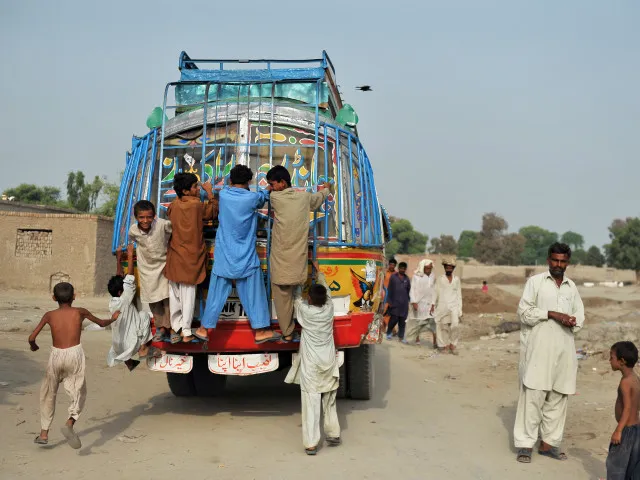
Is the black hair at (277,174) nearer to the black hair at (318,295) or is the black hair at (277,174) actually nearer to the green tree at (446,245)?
the black hair at (318,295)

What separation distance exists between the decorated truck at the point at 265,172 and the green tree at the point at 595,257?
84116 millimetres

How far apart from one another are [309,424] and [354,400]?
2.39 meters

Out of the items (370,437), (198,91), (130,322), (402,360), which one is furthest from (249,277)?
(402,360)

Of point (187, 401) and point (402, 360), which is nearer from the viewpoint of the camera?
point (187, 401)

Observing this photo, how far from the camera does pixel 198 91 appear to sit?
24.1ft

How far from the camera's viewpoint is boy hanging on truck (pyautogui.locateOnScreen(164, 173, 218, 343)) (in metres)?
5.90

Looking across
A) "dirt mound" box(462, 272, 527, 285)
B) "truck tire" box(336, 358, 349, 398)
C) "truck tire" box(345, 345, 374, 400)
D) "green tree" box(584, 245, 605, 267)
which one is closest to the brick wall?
"truck tire" box(336, 358, 349, 398)

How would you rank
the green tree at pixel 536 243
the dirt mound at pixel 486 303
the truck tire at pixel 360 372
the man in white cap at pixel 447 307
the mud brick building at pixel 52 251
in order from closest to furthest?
the truck tire at pixel 360 372 < the man in white cap at pixel 447 307 < the mud brick building at pixel 52 251 < the dirt mound at pixel 486 303 < the green tree at pixel 536 243

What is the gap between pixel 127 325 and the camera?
6078 mm

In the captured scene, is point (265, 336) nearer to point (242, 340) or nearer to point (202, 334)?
point (242, 340)

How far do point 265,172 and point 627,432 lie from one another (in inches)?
146

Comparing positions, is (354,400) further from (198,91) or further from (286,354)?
(198,91)

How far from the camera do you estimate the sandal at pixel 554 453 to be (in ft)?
19.4

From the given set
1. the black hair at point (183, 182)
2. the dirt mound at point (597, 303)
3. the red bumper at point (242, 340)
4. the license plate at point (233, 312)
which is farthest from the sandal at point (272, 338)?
the dirt mound at point (597, 303)
